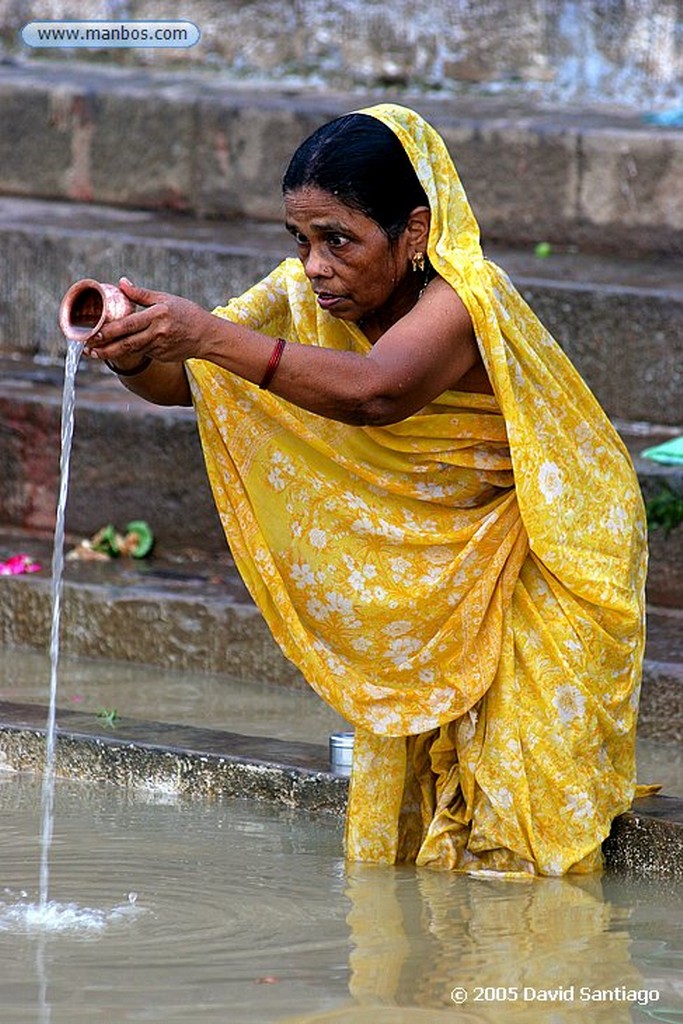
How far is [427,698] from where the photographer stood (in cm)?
395

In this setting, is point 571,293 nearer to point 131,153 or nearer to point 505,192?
point 505,192

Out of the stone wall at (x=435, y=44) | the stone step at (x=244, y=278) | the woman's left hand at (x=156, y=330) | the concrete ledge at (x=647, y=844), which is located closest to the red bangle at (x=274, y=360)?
the woman's left hand at (x=156, y=330)

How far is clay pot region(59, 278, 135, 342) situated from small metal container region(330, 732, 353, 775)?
119 centimetres

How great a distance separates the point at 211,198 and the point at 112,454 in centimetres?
158

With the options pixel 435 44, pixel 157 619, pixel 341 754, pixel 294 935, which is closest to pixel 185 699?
pixel 157 619

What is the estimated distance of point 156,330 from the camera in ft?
11.4

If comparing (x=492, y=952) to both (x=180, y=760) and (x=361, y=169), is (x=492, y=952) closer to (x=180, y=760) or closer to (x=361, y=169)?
(x=180, y=760)

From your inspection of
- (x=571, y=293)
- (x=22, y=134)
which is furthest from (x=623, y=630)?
(x=22, y=134)

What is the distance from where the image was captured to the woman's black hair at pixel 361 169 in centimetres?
367

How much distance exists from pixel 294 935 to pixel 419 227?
4.49ft

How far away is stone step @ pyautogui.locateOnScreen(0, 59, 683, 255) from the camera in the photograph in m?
6.93

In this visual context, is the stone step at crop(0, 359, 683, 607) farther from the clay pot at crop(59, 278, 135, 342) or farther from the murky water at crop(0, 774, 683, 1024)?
the clay pot at crop(59, 278, 135, 342)

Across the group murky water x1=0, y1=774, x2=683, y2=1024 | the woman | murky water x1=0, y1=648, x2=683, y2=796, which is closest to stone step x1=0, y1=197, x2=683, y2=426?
murky water x1=0, y1=648, x2=683, y2=796

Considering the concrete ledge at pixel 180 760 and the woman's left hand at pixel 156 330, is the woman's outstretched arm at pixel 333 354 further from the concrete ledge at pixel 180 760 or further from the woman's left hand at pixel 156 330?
the concrete ledge at pixel 180 760
